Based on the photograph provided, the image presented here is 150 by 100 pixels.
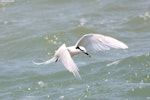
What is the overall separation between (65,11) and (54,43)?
6.66 ft

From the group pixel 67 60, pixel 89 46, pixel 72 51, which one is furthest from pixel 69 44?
pixel 67 60

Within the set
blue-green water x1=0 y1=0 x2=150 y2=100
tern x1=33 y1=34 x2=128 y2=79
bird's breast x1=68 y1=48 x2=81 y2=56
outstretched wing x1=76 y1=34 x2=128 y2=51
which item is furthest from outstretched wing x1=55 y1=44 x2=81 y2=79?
blue-green water x1=0 y1=0 x2=150 y2=100

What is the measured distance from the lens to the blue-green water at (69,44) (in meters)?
10.6

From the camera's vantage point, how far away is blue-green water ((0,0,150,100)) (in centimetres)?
1065

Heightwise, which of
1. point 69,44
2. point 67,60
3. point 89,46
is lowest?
point 69,44

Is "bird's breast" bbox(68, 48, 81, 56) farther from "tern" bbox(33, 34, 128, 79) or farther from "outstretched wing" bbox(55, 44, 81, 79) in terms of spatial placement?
"outstretched wing" bbox(55, 44, 81, 79)

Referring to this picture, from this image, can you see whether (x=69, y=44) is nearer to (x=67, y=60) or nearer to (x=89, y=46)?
(x=89, y=46)

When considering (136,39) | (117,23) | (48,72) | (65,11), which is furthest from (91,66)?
(65,11)

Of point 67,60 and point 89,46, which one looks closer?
point 67,60

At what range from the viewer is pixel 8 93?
35.3 feet

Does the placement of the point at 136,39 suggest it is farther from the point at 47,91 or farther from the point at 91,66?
the point at 47,91

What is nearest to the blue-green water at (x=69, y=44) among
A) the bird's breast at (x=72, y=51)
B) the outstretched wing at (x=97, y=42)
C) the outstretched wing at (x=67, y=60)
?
the outstretched wing at (x=97, y=42)

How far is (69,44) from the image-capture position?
511 inches

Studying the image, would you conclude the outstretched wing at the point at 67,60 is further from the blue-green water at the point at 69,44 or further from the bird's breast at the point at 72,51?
the blue-green water at the point at 69,44
